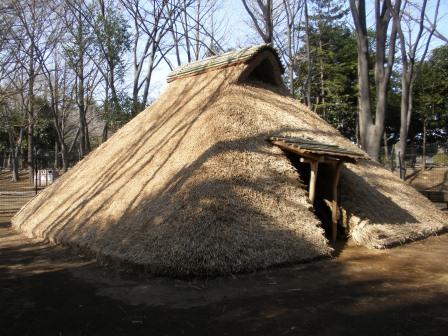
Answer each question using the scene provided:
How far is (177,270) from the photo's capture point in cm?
637

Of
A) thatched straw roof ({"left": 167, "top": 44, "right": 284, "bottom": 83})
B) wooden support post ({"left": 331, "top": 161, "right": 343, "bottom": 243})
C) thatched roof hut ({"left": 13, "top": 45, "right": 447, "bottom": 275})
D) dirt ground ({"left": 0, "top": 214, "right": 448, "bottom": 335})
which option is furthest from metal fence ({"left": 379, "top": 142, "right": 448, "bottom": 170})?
dirt ground ({"left": 0, "top": 214, "right": 448, "bottom": 335})

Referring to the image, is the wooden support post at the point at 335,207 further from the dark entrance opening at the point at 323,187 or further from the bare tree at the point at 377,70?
the bare tree at the point at 377,70

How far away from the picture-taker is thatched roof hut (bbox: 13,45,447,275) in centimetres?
673

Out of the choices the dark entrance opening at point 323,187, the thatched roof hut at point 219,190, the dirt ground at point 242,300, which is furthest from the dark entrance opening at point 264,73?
the dirt ground at point 242,300

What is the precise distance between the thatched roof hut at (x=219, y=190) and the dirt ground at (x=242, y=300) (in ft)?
1.38

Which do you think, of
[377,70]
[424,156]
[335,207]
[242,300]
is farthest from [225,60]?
[424,156]

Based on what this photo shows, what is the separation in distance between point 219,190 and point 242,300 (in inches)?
86.5

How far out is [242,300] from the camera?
18.1ft

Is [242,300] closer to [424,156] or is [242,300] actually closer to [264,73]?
[264,73]

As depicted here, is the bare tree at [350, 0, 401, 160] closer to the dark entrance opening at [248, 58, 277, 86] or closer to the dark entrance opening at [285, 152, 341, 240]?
the dark entrance opening at [248, 58, 277, 86]

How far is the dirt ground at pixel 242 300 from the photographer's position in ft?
15.3

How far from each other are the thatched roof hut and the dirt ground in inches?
16.5

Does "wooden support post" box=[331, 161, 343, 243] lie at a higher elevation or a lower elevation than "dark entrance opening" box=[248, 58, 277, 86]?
lower

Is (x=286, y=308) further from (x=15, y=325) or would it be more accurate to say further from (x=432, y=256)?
(x=432, y=256)
